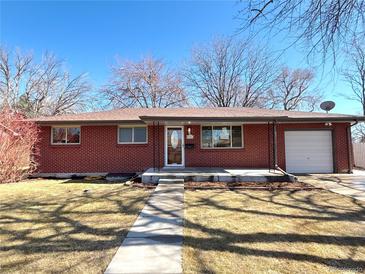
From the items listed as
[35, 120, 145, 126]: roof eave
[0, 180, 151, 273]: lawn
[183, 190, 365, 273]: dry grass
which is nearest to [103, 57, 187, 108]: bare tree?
[35, 120, 145, 126]: roof eave

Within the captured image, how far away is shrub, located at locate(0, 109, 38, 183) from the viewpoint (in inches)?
382

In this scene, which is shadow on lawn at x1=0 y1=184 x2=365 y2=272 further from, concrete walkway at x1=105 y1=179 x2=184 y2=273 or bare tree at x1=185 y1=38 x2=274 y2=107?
bare tree at x1=185 y1=38 x2=274 y2=107

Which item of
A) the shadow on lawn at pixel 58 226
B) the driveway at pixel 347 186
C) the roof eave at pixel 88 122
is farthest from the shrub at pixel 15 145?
the driveway at pixel 347 186

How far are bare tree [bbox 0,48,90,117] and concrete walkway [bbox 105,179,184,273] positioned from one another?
85.4 ft

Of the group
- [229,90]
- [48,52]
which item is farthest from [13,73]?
[229,90]

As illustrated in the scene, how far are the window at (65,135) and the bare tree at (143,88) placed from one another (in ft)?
49.2

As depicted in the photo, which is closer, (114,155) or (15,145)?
(15,145)

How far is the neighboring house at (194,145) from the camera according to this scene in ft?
38.0

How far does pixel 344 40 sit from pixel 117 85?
81.8 ft

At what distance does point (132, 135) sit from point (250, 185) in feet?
20.2

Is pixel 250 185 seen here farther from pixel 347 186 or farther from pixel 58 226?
pixel 58 226

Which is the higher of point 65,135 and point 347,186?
point 65,135

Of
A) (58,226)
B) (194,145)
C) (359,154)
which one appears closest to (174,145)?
(194,145)

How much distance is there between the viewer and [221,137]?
1190cm
